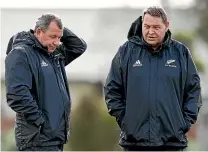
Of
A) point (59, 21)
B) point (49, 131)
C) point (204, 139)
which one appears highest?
point (59, 21)

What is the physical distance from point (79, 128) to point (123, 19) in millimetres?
7042

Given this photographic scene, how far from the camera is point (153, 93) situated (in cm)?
704

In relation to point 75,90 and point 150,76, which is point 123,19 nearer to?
point 75,90

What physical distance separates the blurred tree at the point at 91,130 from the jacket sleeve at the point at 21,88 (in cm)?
1156

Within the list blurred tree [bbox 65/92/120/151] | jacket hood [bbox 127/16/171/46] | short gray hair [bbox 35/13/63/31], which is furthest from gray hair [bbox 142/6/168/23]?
blurred tree [bbox 65/92/120/151]

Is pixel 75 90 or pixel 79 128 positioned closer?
pixel 79 128

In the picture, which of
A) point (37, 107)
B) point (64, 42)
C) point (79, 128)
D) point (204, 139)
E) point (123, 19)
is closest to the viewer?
point (37, 107)

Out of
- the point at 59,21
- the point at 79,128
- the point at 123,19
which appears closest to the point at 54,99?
the point at 59,21

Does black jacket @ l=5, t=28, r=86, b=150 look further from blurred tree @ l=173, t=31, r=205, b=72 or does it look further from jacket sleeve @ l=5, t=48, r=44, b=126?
blurred tree @ l=173, t=31, r=205, b=72

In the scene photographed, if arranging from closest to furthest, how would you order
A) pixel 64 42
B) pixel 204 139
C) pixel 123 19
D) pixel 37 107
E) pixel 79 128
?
pixel 37 107 → pixel 64 42 → pixel 79 128 → pixel 204 139 → pixel 123 19

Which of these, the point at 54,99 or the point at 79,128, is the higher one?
the point at 54,99

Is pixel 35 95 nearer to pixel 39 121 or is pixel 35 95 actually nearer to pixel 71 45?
A: pixel 39 121

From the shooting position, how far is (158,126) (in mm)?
7023

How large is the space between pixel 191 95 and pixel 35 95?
137 cm
